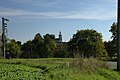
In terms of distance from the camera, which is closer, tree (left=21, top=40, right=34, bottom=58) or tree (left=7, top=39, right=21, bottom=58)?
tree (left=7, top=39, right=21, bottom=58)

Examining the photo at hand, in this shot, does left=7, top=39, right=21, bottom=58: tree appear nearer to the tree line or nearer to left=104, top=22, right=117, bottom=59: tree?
the tree line

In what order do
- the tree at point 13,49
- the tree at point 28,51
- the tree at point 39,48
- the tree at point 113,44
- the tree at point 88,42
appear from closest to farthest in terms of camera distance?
the tree at point 88,42, the tree at point 113,44, the tree at point 39,48, the tree at point 13,49, the tree at point 28,51

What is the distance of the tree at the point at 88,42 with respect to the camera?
6806 cm

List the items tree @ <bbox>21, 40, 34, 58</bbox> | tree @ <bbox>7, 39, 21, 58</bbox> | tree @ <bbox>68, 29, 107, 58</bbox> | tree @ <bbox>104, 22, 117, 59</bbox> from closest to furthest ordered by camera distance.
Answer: tree @ <bbox>68, 29, 107, 58</bbox>
tree @ <bbox>104, 22, 117, 59</bbox>
tree @ <bbox>7, 39, 21, 58</bbox>
tree @ <bbox>21, 40, 34, 58</bbox>

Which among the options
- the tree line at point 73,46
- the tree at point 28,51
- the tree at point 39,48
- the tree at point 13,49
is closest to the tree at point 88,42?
the tree line at point 73,46

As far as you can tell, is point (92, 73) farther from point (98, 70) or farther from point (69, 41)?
point (69, 41)

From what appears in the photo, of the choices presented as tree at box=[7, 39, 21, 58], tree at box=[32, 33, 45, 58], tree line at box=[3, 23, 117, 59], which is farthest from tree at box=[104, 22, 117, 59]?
tree at box=[7, 39, 21, 58]

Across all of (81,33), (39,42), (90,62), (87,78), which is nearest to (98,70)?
(90,62)

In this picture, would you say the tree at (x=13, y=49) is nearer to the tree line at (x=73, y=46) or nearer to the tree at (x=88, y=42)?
the tree line at (x=73, y=46)

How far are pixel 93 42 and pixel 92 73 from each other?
51.9 metres

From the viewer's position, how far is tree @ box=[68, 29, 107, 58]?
68.1 m

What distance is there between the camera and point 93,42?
70.1 metres

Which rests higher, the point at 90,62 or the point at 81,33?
the point at 81,33

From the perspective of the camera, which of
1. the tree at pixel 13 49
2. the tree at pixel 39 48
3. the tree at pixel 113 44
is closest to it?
the tree at pixel 113 44
